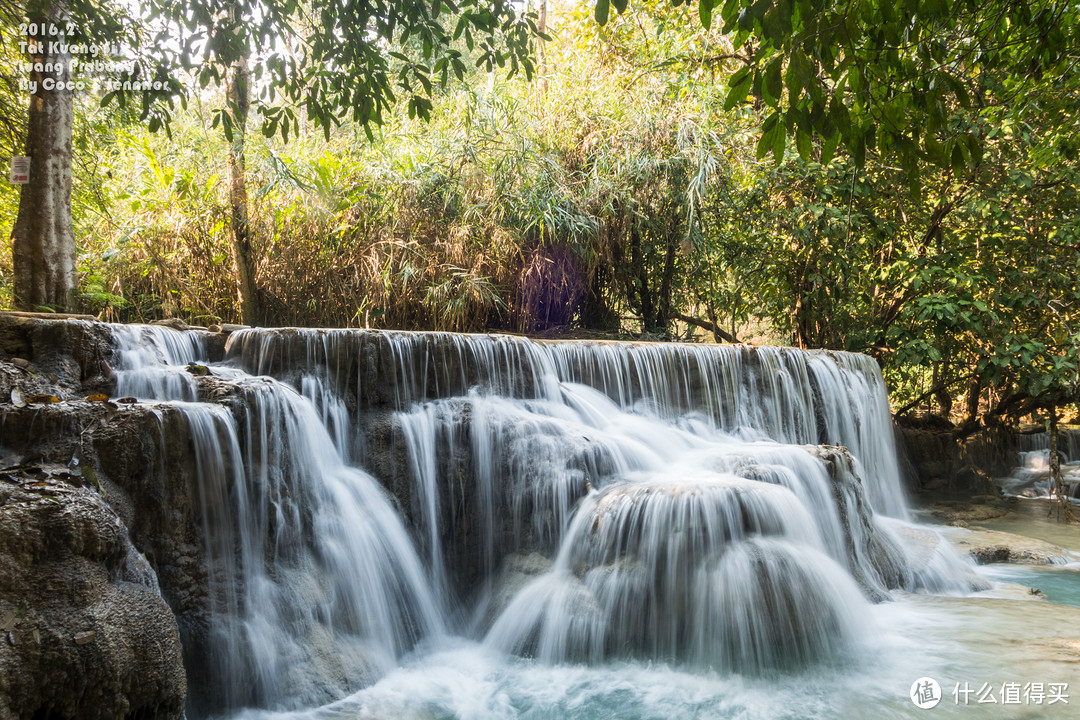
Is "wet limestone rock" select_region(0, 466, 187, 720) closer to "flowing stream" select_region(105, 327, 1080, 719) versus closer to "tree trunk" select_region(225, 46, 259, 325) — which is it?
"flowing stream" select_region(105, 327, 1080, 719)

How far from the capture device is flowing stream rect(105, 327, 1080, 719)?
3.83m

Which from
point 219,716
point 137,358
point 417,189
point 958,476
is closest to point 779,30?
point 219,716

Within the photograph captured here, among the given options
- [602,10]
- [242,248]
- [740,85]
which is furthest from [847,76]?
[242,248]

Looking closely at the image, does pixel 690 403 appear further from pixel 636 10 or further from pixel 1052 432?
pixel 636 10

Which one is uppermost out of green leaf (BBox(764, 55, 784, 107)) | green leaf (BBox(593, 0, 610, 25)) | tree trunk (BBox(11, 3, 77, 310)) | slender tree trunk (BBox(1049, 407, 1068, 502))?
tree trunk (BBox(11, 3, 77, 310))

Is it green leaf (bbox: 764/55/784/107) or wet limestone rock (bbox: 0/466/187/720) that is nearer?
green leaf (bbox: 764/55/784/107)

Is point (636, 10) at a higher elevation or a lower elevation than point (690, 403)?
higher

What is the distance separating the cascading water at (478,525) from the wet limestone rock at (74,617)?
84cm

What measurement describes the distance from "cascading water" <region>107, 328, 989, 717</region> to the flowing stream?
0.01 meters

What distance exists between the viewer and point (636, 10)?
10.6m

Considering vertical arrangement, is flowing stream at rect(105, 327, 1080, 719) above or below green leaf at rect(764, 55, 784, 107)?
below

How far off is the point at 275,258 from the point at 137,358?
3965mm

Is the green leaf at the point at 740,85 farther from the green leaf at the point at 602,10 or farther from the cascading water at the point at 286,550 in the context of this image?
the cascading water at the point at 286,550

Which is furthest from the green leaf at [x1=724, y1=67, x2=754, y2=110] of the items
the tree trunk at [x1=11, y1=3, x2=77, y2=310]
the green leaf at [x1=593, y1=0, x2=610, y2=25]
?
the tree trunk at [x1=11, y1=3, x2=77, y2=310]
